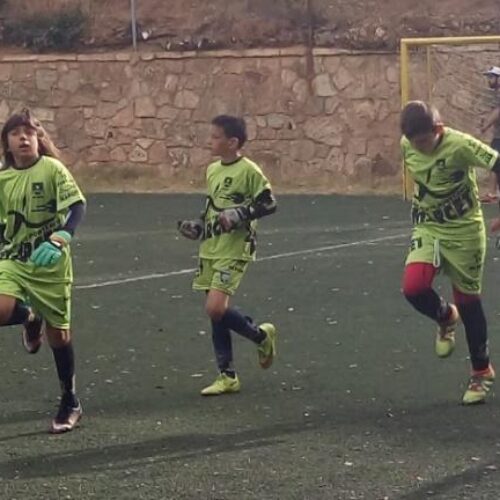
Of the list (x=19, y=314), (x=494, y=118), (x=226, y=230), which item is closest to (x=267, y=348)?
(x=226, y=230)

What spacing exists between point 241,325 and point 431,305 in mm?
1048

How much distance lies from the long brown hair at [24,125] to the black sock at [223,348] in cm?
141

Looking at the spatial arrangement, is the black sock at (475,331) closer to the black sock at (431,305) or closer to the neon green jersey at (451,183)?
the black sock at (431,305)

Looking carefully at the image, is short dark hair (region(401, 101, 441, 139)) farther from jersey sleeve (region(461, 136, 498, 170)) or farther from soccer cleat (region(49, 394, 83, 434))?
soccer cleat (region(49, 394, 83, 434))

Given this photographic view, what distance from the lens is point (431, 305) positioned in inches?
306

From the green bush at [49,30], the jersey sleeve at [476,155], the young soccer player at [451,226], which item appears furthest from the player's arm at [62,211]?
the green bush at [49,30]

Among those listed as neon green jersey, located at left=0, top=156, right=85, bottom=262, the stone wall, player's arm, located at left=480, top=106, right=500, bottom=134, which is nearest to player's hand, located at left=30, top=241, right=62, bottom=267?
neon green jersey, located at left=0, top=156, right=85, bottom=262

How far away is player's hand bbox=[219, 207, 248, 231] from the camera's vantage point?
7785mm

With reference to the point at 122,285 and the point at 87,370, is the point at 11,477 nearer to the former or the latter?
the point at 87,370

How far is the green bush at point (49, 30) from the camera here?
25578 mm

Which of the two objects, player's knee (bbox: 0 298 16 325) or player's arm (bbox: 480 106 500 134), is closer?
player's knee (bbox: 0 298 16 325)

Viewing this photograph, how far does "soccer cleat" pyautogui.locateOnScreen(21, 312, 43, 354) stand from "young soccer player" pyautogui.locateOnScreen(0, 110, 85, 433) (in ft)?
A: 0.70

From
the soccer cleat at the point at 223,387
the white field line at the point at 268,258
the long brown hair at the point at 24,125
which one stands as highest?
the long brown hair at the point at 24,125

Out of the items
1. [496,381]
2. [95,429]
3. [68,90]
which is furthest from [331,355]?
[68,90]
